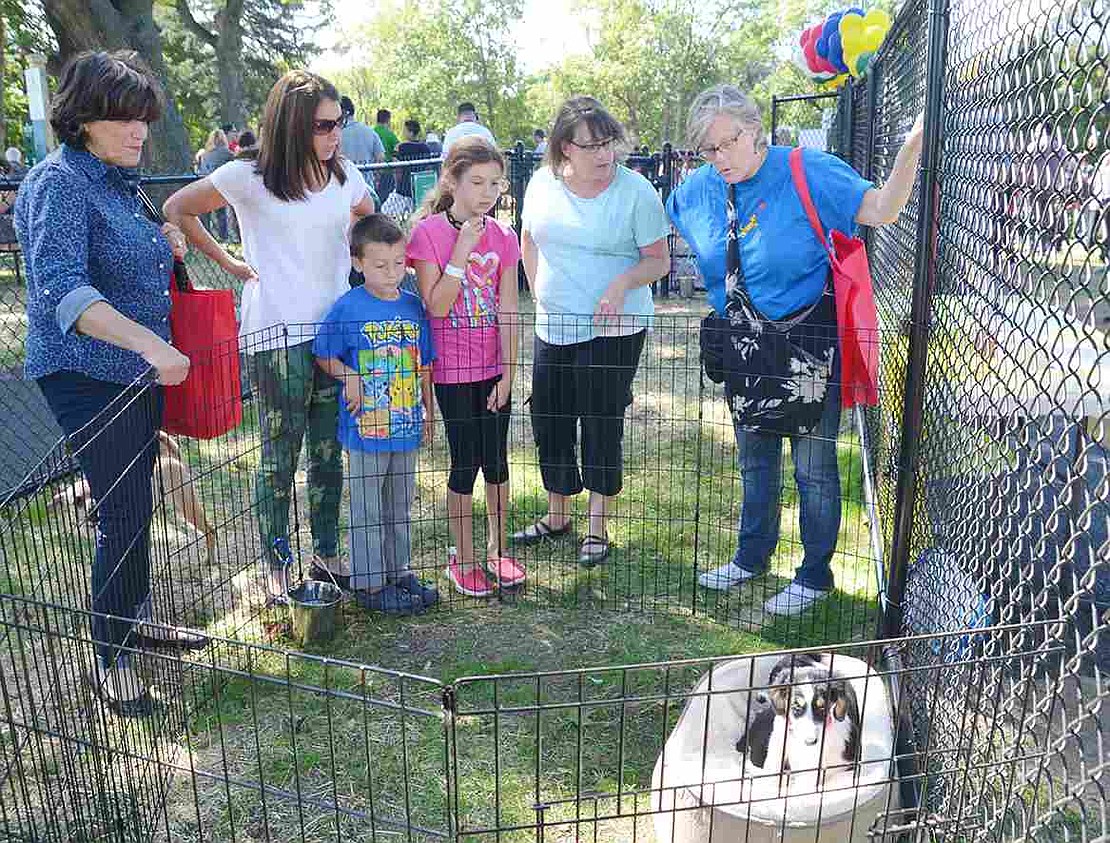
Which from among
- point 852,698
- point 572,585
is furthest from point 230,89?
point 852,698

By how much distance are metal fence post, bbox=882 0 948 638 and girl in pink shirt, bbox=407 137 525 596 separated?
149cm

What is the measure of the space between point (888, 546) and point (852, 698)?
1.35 metres

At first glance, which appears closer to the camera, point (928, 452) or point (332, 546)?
point (928, 452)

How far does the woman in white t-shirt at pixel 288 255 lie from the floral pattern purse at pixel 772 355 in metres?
1.41

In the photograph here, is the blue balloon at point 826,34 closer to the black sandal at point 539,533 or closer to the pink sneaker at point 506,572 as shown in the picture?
the black sandal at point 539,533

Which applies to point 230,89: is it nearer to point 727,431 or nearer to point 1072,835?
point 727,431

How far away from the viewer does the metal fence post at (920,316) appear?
2.70 m

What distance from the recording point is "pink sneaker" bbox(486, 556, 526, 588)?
13.3 ft

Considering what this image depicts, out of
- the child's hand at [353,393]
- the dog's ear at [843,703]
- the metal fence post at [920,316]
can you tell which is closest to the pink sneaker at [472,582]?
the child's hand at [353,393]

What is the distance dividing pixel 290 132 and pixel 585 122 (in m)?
1.07

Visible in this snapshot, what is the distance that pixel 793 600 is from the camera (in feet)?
12.4

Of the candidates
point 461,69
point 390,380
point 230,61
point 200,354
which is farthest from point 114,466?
point 461,69

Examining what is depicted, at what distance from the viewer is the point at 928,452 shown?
2.98m

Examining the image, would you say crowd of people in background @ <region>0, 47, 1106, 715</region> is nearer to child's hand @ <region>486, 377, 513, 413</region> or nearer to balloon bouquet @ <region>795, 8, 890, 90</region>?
child's hand @ <region>486, 377, 513, 413</region>
